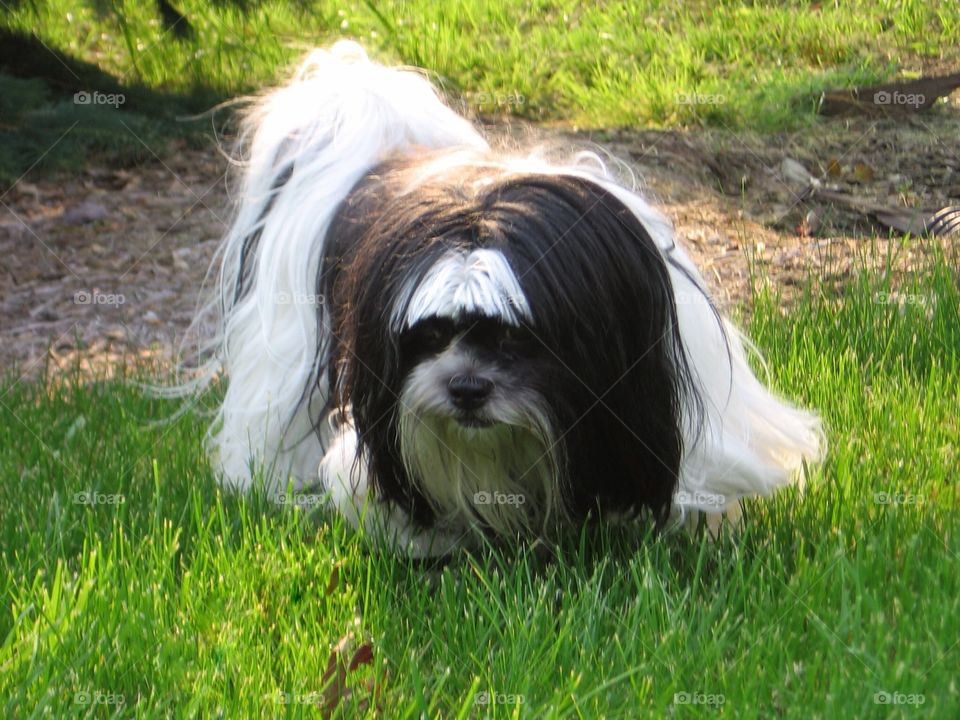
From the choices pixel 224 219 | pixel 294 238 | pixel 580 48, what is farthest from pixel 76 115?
pixel 294 238

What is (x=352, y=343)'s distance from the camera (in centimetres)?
301

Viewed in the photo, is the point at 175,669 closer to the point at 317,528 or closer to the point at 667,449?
the point at 317,528

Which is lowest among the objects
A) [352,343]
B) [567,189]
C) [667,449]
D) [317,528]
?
[317,528]

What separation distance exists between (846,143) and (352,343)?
435 centimetres

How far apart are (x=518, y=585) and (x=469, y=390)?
484 millimetres

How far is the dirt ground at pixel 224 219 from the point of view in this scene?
543 centimetres

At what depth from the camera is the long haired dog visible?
9.16 ft

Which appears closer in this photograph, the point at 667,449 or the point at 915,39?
the point at 667,449

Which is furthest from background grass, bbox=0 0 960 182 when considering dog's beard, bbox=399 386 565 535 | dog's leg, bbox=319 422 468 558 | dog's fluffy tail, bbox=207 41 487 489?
dog's beard, bbox=399 386 565 535

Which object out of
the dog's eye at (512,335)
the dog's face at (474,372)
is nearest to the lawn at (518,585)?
the dog's face at (474,372)

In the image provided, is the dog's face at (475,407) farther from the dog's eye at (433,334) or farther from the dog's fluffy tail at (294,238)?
the dog's fluffy tail at (294,238)

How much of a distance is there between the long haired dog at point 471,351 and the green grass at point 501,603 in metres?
0.13

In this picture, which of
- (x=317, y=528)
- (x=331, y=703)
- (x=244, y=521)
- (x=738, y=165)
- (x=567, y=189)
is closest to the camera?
(x=331, y=703)

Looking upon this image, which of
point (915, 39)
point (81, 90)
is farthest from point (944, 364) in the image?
point (81, 90)
